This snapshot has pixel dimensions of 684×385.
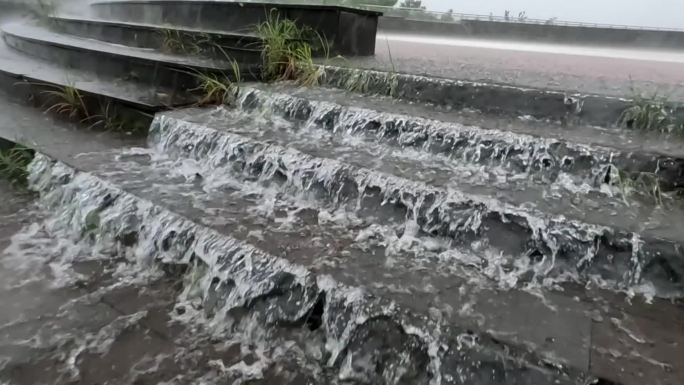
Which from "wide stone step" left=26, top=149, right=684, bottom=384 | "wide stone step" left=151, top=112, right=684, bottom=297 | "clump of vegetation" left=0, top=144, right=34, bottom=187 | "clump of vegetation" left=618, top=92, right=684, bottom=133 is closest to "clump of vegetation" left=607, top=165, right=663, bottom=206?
"wide stone step" left=151, top=112, right=684, bottom=297

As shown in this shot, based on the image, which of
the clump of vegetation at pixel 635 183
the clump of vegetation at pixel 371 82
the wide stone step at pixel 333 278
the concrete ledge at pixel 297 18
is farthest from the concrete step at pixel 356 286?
the concrete ledge at pixel 297 18

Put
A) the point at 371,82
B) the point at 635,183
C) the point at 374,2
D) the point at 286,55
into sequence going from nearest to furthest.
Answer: the point at 635,183, the point at 371,82, the point at 286,55, the point at 374,2

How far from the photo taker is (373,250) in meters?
2.13

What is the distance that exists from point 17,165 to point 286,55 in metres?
2.23

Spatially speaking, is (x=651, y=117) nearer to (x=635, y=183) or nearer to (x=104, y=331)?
(x=635, y=183)

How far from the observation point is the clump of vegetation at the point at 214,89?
3.89 m

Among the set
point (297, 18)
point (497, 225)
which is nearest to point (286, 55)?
point (297, 18)

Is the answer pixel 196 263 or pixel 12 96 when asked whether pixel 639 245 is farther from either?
pixel 12 96

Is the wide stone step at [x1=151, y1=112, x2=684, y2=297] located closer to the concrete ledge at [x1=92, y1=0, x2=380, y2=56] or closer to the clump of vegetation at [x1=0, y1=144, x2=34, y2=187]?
the clump of vegetation at [x1=0, y1=144, x2=34, y2=187]

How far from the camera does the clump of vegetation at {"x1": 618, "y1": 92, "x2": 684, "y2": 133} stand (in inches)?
105

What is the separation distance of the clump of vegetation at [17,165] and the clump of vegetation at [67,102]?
66cm

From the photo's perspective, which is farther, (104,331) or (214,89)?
(214,89)

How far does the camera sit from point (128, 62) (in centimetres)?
431

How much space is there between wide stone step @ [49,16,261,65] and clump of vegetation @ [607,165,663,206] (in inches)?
122
